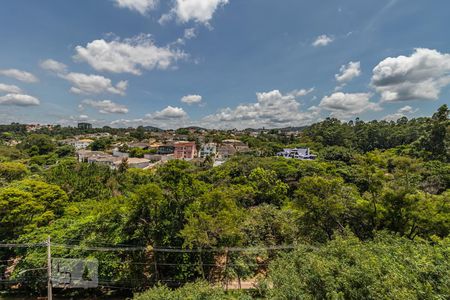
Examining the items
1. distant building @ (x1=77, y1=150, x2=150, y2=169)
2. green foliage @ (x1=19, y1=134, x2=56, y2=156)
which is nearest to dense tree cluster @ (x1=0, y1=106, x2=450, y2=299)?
distant building @ (x1=77, y1=150, x2=150, y2=169)

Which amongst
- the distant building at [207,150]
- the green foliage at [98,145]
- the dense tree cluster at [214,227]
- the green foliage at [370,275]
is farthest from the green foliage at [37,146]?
the green foliage at [370,275]

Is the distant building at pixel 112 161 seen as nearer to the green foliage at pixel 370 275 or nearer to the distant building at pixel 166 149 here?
the distant building at pixel 166 149

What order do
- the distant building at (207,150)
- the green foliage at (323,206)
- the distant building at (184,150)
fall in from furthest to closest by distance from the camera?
the distant building at (207,150) → the distant building at (184,150) → the green foliage at (323,206)

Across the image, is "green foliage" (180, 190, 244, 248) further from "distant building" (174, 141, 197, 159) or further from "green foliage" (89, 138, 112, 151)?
"green foliage" (89, 138, 112, 151)

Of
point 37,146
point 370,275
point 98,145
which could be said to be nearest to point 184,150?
point 98,145

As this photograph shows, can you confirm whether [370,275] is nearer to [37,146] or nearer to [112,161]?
[112,161]

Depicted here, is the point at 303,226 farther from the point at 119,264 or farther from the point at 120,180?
the point at 120,180

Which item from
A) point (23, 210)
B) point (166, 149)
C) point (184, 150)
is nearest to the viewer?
point (23, 210)

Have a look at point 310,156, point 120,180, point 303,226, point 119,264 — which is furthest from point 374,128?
point 119,264
